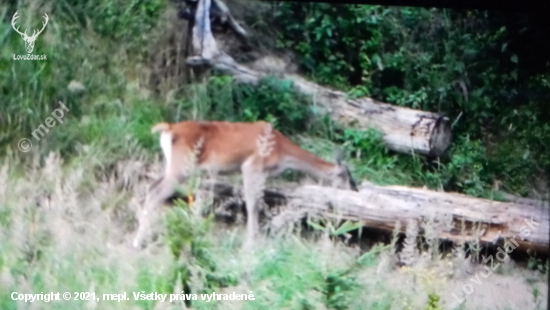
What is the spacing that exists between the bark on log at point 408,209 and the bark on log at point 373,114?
158 mm

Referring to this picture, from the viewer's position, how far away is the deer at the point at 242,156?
2203mm

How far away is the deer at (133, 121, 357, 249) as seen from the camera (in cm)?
220

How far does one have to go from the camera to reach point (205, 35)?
229cm

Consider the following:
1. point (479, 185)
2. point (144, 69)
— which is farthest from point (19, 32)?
point (479, 185)

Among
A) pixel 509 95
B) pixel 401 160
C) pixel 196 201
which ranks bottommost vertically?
pixel 196 201

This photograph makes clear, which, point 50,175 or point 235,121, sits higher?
point 235,121

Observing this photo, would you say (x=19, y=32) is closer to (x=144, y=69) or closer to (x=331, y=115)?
(x=144, y=69)

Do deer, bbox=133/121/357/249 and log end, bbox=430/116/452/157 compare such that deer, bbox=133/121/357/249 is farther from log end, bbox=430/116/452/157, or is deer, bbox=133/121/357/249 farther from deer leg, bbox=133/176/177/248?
log end, bbox=430/116/452/157

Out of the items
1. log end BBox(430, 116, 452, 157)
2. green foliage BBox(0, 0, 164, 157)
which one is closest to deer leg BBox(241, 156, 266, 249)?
green foliage BBox(0, 0, 164, 157)

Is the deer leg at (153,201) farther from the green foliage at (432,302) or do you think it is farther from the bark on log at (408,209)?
the green foliage at (432,302)

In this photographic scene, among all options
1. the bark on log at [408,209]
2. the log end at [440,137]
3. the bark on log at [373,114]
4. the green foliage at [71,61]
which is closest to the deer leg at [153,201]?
the bark on log at [408,209]

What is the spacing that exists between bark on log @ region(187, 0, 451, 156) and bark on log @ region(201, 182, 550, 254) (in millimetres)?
158

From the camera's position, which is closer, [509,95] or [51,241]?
[51,241]

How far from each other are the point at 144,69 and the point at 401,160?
35.2 inches
